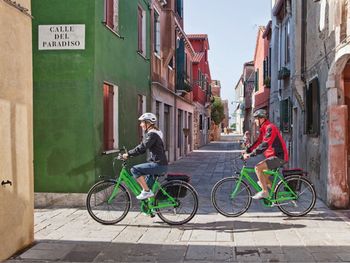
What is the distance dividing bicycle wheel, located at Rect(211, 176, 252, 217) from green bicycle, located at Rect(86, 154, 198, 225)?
2.14 feet

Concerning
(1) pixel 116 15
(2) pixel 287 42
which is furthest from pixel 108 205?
(2) pixel 287 42

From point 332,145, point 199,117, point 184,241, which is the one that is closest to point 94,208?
point 184,241

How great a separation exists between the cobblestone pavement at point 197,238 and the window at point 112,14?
4191 millimetres

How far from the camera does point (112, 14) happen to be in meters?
10.7

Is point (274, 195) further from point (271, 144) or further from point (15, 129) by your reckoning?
point (15, 129)

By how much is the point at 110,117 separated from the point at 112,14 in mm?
2239

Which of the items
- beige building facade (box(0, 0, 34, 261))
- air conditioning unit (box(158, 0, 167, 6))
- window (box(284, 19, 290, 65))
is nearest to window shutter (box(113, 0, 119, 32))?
beige building facade (box(0, 0, 34, 261))

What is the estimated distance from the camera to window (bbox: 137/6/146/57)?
1407 centimetres

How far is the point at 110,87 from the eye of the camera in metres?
10.7

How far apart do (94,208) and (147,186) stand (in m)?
0.89

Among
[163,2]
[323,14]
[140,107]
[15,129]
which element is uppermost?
[163,2]

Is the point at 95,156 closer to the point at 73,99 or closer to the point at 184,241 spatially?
the point at 73,99

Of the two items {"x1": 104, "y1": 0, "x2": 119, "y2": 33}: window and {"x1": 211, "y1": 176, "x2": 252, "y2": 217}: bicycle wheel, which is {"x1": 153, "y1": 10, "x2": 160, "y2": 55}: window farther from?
{"x1": 211, "y1": 176, "x2": 252, "y2": 217}: bicycle wheel

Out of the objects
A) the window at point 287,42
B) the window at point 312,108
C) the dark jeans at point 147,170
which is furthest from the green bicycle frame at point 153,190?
the window at point 287,42
